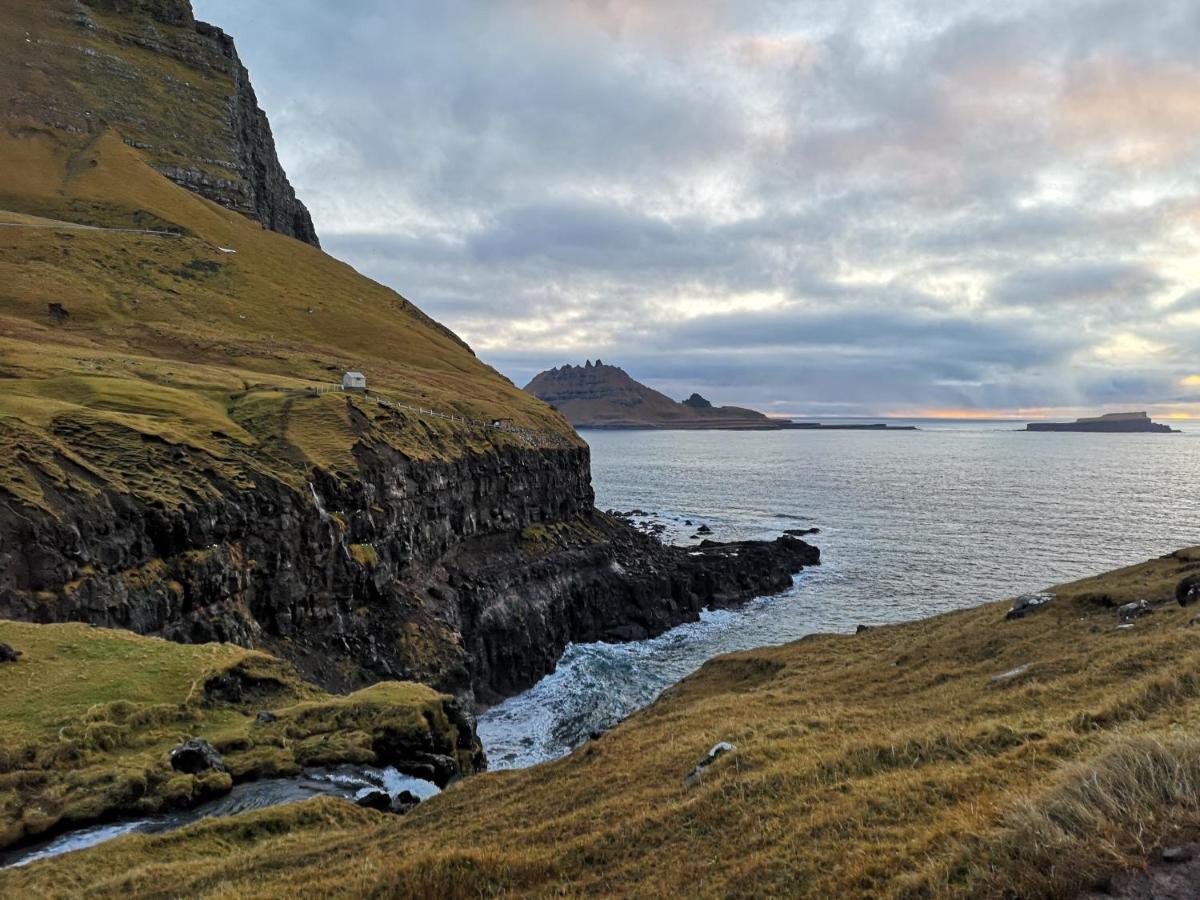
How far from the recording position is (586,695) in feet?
173

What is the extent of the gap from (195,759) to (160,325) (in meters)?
86.9

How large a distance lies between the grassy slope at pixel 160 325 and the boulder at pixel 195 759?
1769 centimetres

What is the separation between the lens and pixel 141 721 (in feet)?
75.5

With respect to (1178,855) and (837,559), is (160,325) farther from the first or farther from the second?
(1178,855)

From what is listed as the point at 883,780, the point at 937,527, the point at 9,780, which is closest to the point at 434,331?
the point at 937,527

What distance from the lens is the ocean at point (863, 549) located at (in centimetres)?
5256

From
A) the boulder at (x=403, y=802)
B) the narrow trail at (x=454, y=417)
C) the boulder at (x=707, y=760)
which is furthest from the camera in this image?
the narrow trail at (x=454, y=417)

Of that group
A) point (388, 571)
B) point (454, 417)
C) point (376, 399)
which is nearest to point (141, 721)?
point (388, 571)

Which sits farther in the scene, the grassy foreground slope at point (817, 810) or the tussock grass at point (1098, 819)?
the grassy foreground slope at point (817, 810)

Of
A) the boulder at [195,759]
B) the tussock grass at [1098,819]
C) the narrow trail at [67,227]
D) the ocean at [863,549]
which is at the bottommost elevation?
the ocean at [863,549]

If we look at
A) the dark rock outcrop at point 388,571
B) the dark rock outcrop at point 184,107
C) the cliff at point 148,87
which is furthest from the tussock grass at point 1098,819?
the cliff at point 148,87

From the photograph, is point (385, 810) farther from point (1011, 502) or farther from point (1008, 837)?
point (1011, 502)

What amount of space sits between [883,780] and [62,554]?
35006 mm

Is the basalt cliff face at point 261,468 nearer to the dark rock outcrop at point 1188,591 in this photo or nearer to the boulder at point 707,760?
the boulder at point 707,760
